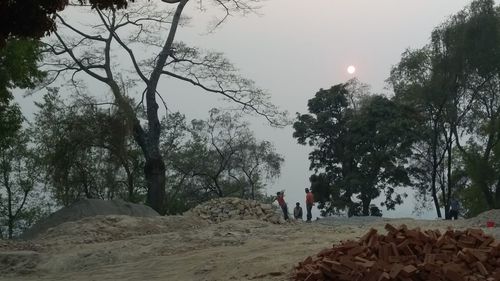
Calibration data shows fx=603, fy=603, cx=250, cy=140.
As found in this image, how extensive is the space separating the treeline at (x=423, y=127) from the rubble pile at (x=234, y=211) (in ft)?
49.9

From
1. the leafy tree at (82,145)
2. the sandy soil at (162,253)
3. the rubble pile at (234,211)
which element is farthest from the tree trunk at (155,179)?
the sandy soil at (162,253)

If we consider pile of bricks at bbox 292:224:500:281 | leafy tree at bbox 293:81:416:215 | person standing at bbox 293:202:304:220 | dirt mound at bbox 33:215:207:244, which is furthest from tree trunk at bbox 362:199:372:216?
pile of bricks at bbox 292:224:500:281

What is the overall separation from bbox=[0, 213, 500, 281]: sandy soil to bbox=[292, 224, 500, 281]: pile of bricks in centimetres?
131

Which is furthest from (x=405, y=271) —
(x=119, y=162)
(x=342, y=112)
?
(x=342, y=112)

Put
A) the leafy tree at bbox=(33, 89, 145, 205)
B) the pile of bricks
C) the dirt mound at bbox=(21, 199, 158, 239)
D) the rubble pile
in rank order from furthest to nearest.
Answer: the leafy tree at bbox=(33, 89, 145, 205)
the rubble pile
the dirt mound at bbox=(21, 199, 158, 239)
the pile of bricks

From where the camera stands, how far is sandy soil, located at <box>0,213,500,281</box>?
29.4 ft

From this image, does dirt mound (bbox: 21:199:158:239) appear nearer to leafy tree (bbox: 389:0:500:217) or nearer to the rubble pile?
the rubble pile

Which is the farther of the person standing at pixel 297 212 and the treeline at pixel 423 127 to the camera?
the treeline at pixel 423 127

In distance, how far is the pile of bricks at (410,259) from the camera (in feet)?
20.0

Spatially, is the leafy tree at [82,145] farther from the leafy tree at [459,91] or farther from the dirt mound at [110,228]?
the leafy tree at [459,91]

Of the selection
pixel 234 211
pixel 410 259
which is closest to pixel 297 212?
pixel 234 211

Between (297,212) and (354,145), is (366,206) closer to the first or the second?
(354,145)

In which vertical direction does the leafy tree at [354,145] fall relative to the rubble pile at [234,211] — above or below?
above

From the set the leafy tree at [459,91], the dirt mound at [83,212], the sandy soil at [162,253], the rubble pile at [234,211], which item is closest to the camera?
the sandy soil at [162,253]
